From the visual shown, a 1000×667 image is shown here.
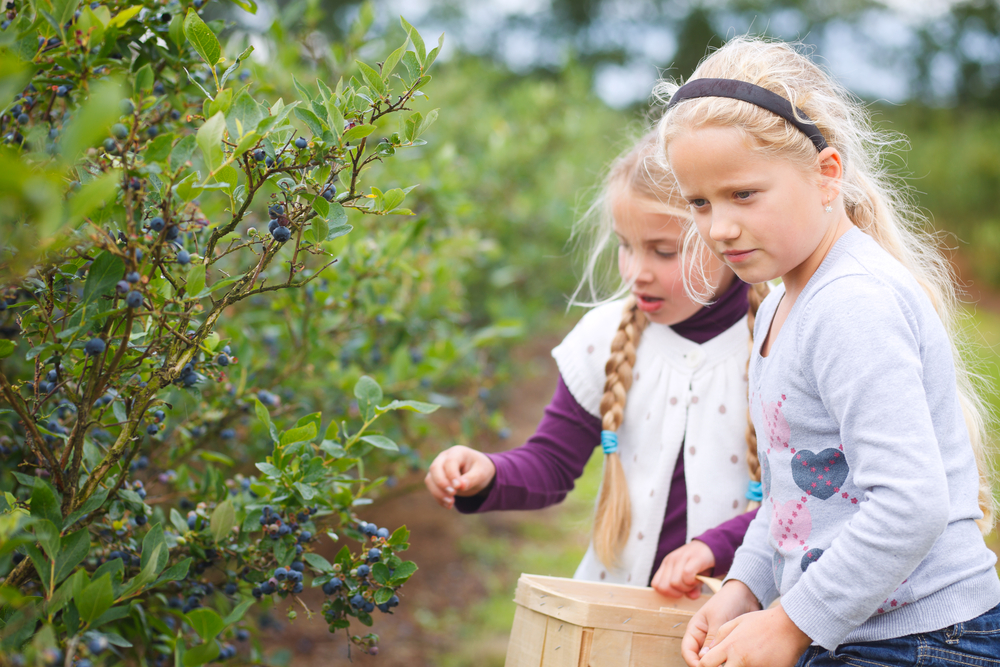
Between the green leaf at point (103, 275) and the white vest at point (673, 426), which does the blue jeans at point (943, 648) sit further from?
the green leaf at point (103, 275)

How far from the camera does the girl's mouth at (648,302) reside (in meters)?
1.66

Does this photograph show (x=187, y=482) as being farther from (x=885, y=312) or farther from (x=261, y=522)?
(x=885, y=312)

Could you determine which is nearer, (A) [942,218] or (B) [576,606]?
(B) [576,606]

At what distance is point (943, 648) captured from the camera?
3.45 ft

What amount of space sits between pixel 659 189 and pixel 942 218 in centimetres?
1233

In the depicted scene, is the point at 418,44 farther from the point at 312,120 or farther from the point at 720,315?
the point at 720,315

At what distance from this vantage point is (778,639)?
1040mm

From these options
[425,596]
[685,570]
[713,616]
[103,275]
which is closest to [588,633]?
[713,616]

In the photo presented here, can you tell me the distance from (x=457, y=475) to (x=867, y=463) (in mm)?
797

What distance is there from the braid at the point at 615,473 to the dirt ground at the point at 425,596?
3.01 feet

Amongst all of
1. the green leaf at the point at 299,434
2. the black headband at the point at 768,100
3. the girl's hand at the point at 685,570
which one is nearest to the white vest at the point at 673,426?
the girl's hand at the point at 685,570

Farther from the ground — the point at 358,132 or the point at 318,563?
the point at 358,132

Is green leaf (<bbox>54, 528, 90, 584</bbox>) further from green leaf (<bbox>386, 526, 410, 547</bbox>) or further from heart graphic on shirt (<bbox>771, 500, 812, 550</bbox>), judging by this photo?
heart graphic on shirt (<bbox>771, 500, 812, 550</bbox>)

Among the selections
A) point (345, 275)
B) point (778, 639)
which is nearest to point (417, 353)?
point (345, 275)
